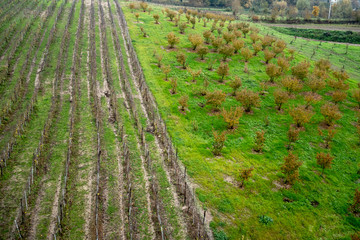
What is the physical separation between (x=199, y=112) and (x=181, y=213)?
41.9ft

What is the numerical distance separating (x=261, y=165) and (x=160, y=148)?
8.36 metres

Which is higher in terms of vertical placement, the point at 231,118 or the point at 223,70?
the point at 223,70

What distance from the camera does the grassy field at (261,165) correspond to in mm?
13828

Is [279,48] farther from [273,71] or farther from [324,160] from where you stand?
[324,160]

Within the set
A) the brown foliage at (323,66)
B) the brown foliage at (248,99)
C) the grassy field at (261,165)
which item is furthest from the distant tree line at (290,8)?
the brown foliage at (248,99)

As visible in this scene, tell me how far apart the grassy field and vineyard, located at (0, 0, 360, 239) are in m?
0.09

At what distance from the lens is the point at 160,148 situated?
18797 millimetres

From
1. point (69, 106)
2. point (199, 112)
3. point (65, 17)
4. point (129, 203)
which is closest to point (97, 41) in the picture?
point (65, 17)

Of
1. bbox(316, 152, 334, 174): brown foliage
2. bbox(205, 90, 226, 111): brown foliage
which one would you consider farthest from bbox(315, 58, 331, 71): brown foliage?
bbox(316, 152, 334, 174): brown foliage

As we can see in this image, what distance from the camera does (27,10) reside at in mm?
46031

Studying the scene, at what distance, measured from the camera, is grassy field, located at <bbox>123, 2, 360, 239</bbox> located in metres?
13.8

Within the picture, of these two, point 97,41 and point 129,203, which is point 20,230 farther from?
point 97,41

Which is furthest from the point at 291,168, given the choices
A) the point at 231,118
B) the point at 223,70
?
the point at 223,70

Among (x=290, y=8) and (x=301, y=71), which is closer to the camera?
(x=301, y=71)
